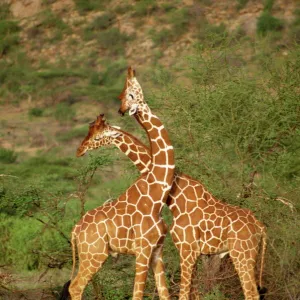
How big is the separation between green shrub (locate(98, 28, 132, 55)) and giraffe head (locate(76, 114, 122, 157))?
1100 inches

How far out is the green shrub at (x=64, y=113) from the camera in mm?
29453

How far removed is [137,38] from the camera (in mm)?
35938

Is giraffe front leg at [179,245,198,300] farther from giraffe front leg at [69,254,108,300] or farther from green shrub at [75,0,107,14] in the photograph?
green shrub at [75,0,107,14]

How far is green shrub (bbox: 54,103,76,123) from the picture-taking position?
2945cm

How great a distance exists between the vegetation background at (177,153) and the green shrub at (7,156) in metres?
0.05

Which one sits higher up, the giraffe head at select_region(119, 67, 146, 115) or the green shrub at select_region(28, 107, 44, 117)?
the giraffe head at select_region(119, 67, 146, 115)

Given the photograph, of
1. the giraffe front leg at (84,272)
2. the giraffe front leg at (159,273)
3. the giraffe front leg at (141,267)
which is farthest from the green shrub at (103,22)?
the giraffe front leg at (141,267)

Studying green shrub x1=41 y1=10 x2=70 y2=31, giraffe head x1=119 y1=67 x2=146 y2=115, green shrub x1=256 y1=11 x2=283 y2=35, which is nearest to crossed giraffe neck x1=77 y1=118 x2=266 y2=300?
giraffe head x1=119 y1=67 x2=146 y2=115

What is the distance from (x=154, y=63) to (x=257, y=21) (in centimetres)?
407

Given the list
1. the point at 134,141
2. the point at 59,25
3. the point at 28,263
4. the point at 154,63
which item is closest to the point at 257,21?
the point at 154,63

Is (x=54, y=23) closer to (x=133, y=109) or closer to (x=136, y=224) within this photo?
(x=133, y=109)

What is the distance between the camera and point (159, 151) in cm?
765

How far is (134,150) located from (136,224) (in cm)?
64

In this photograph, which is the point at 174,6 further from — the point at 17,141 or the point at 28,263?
the point at 28,263
